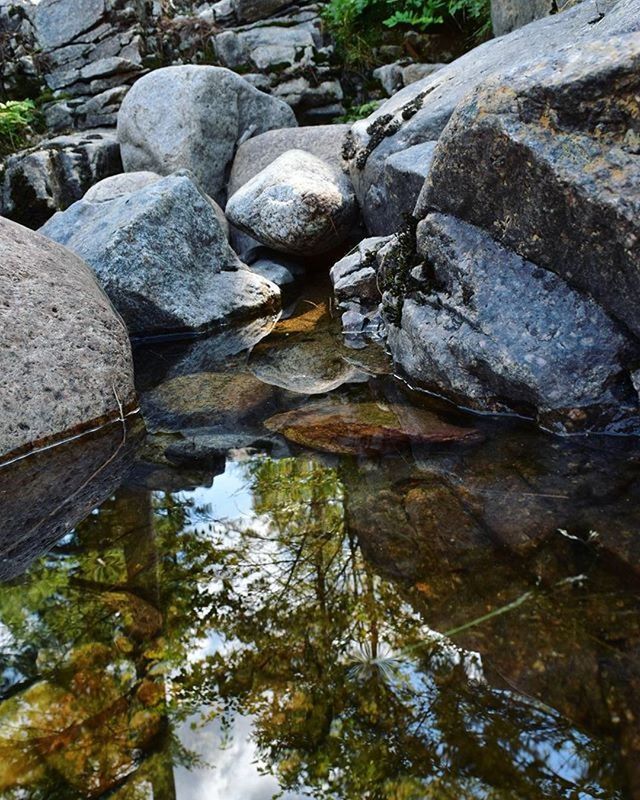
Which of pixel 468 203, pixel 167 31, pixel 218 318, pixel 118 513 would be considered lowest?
pixel 218 318

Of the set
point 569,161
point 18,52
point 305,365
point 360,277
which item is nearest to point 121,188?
point 360,277

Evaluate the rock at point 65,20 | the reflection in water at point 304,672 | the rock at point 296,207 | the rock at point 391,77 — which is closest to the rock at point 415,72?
the rock at point 391,77

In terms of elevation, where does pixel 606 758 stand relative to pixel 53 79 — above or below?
below

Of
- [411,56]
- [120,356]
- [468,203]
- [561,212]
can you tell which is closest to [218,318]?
[120,356]

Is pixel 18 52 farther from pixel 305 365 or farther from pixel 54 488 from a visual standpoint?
pixel 54 488

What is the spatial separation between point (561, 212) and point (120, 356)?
304 cm

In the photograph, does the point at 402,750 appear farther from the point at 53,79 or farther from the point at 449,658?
the point at 53,79

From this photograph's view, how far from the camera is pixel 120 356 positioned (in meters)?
4.97

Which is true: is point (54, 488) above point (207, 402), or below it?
above

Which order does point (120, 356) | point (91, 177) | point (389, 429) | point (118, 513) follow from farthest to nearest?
point (91, 177)
point (120, 356)
point (389, 429)
point (118, 513)

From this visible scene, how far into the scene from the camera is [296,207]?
7.39m

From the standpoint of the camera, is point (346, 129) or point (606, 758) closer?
point (606, 758)

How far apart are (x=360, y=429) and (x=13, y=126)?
10.9 metres

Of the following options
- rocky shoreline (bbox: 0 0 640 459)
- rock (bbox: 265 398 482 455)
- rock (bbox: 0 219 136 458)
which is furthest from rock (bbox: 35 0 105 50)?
rock (bbox: 265 398 482 455)
